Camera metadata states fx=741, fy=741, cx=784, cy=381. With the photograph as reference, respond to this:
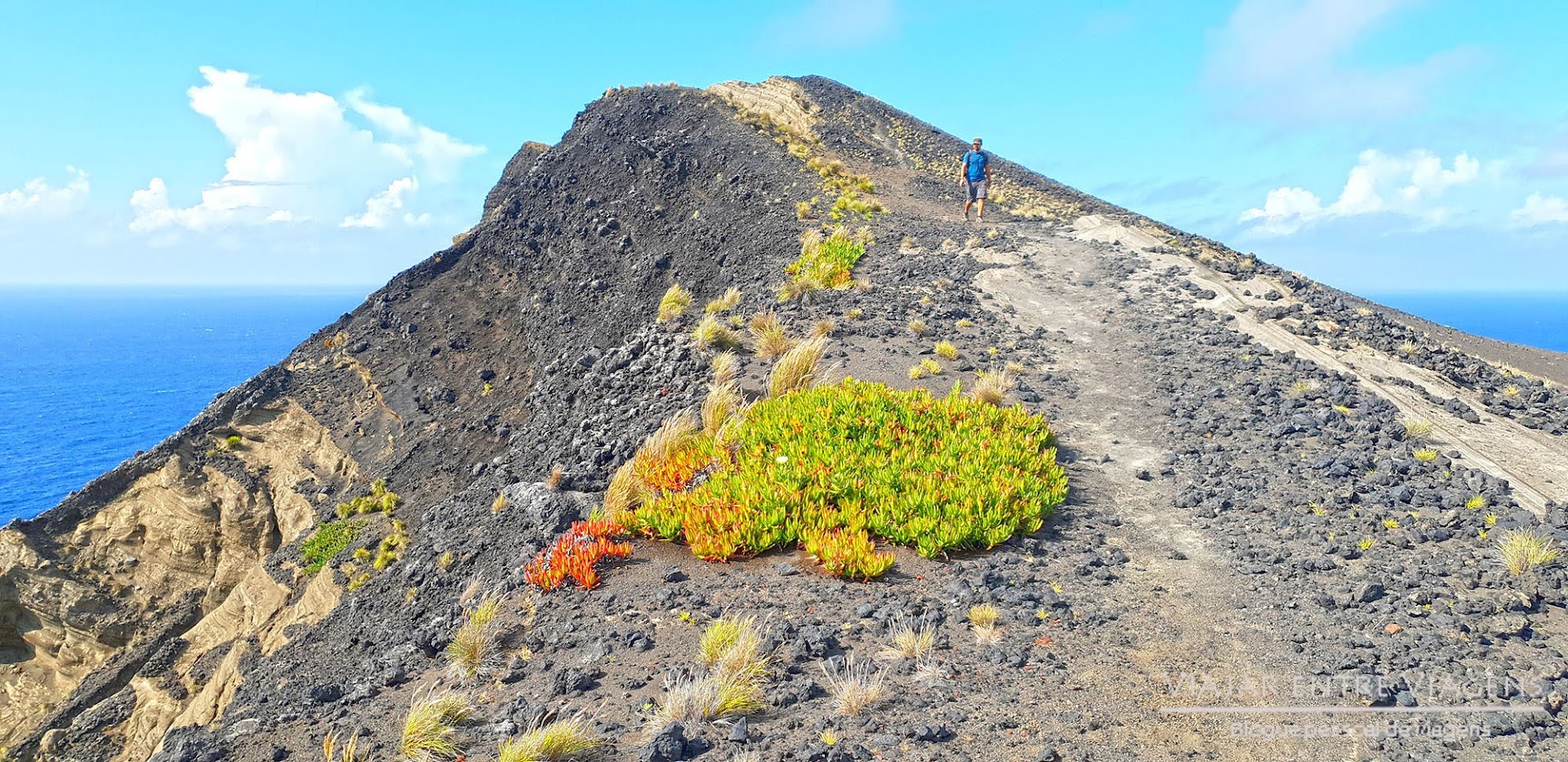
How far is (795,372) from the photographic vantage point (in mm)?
10359

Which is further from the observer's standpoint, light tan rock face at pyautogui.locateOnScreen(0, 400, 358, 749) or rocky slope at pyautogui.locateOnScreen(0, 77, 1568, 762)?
light tan rock face at pyautogui.locateOnScreen(0, 400, 358, 749)

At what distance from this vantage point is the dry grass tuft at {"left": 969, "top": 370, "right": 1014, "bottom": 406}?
9.75 m

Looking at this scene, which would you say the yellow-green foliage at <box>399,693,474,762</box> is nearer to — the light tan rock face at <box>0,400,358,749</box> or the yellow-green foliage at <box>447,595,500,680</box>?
the yellow-green foliage at <box>447,595,500,680</box>

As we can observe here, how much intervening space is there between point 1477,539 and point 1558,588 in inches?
37.8

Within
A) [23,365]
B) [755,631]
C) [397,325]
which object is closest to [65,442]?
[397,325]

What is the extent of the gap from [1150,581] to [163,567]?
21.4m

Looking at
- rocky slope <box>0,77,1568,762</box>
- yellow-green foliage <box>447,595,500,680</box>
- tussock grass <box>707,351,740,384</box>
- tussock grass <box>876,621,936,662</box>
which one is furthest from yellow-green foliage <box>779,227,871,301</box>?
tussock grass <box>876,621,936,662</box>

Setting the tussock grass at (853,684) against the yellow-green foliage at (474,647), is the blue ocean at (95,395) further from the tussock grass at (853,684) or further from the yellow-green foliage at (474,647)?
the tussock grass at (853,684)

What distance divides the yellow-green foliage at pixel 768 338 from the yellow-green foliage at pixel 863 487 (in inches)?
114

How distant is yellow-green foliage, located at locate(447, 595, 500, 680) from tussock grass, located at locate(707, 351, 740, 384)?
516 cm

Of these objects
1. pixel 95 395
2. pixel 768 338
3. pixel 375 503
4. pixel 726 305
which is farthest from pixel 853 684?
pixel 95 395

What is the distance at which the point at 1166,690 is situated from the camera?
464cm

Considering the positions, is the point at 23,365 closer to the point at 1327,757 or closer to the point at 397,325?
the point at 397,325

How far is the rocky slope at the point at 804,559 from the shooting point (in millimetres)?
4730
